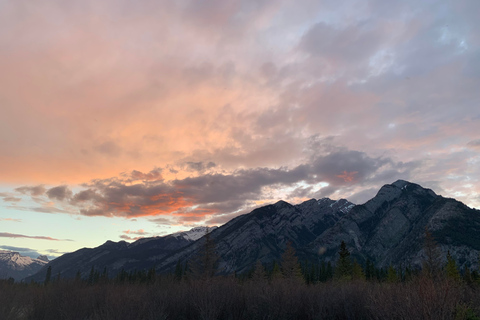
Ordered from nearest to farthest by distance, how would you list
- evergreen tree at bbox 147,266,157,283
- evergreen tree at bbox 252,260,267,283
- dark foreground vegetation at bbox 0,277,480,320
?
dark foreground vegetation at bbox 0,277,480,320, evergreen tree at bbox 252,260,267,283, evergreen tree at bbox 147,266,157,283

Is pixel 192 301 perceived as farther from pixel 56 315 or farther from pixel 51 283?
pixel 51 283

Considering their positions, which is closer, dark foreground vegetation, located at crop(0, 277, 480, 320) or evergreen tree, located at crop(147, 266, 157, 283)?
dark foreground vegetation, located at crop(0, 277, 480, 320)

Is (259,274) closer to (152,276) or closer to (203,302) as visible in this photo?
(152,276)

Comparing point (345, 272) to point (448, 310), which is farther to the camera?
point (345, 272)

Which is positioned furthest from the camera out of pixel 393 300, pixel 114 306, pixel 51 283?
pixel 51 283

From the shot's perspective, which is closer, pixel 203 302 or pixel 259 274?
pixel 203 302

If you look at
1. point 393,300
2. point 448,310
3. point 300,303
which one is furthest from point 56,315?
point 448,310

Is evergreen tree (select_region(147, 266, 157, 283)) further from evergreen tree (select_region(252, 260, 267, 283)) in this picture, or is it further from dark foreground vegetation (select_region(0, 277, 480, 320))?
evergreen tree (select_region(252, 260, 267, 283))

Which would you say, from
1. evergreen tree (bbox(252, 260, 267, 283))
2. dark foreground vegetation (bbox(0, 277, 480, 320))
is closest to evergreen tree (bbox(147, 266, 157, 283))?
dark foreground vegetation (bbox(0, 277, 480, 320))

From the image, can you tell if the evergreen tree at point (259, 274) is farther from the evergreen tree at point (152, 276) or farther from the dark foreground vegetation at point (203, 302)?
the evergreen tree at point (152, 276)

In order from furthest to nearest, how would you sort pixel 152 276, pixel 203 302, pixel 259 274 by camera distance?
pixel 259 274 → pixel 152 276 → pixel 203 302

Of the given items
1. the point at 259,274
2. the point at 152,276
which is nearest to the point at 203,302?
the point at 152,276

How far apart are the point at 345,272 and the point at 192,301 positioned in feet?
151

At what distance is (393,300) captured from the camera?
9984 millimetres
